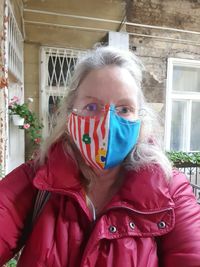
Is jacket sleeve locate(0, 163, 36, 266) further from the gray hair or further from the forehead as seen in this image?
the forehead

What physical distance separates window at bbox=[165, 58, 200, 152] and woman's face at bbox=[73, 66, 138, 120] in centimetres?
373

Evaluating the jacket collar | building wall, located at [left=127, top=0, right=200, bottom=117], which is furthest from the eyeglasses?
building wall, located at [left=127, top=0, right=200, bottom=117]

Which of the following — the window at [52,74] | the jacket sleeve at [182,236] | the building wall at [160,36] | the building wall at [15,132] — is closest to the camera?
the jacket sleeve at [182,236]

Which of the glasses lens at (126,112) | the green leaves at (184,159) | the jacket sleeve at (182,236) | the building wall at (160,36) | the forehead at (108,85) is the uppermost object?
the building wall at (160,36)

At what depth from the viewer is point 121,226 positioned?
67cm

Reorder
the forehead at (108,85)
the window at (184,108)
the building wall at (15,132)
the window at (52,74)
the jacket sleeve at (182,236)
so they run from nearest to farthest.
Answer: the jacket sleeve at (182,236), the forehead at (108,85), the building wall at (15,132), the window at (52,74), the window at (184,108)

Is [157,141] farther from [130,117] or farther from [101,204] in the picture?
[101,204]

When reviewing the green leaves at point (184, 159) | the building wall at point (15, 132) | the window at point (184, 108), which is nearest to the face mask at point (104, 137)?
the building wall at point (15, 132)

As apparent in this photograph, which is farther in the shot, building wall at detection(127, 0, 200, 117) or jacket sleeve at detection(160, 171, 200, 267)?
building wall at detection(127, 0, 200, 117)

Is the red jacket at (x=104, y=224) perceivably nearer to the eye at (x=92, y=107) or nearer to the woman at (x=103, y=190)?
the woman at (x=103, y=190)

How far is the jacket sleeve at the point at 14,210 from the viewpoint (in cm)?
72

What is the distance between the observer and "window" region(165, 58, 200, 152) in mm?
4484

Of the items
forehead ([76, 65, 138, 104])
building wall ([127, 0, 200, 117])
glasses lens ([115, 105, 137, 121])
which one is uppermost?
building wall ([127, 0, 200, 117])

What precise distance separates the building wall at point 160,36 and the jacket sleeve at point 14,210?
3.57m
